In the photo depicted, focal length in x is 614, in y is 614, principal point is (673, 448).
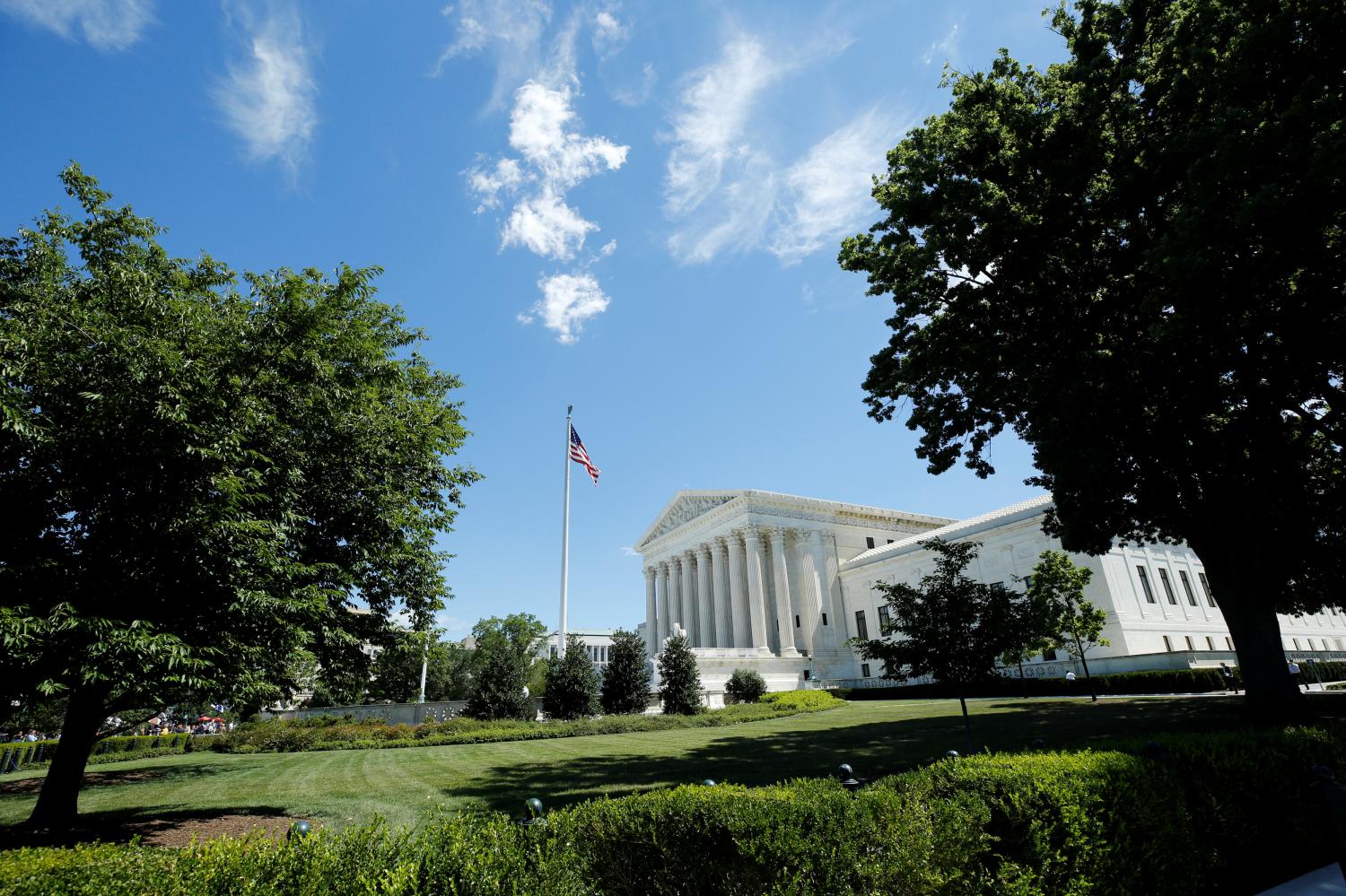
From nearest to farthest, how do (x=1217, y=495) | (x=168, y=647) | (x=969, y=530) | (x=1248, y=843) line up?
(x=1248, y=843), (x=168, y=647), (x=1217, y=495), (x=969, y=530)

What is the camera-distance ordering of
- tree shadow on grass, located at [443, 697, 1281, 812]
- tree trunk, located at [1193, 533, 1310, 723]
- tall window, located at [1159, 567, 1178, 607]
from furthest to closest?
1. tall window, located at [1159, 567, 1178, 607]
2. tree trunk, located at [1193, 533, 1310, 723]
3. tree shadow on grass, located at [443, 697, 1281, 812]

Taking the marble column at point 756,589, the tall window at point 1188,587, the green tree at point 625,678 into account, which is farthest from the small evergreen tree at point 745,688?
the tall window at point 1188,587

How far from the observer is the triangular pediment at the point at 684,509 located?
2621 inches

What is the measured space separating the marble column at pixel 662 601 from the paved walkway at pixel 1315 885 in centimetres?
6741

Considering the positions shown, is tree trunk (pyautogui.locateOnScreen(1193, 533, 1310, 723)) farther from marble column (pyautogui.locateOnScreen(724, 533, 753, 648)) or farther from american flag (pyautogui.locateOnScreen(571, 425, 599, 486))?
marble column (pyautogui.locateOnScreen(724, 533, 753, 648))

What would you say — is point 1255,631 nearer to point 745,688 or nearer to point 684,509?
point 745,688

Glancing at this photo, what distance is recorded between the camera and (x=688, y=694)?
34594mm

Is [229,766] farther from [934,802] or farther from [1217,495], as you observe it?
[1217,495]

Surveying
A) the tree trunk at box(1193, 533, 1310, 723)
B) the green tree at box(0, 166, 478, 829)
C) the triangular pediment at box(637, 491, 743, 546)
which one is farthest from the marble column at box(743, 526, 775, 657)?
the green tree at box(0, 166, 478, 829)

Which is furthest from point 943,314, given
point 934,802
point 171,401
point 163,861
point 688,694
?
point 688,694

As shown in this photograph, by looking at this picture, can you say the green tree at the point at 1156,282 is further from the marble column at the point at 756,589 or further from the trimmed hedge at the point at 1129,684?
the marble column at the point at 756,589

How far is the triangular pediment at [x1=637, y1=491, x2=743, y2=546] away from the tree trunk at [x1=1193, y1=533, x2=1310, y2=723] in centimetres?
4707

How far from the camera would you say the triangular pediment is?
66562 mm

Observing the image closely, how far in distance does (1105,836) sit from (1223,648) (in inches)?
2047
